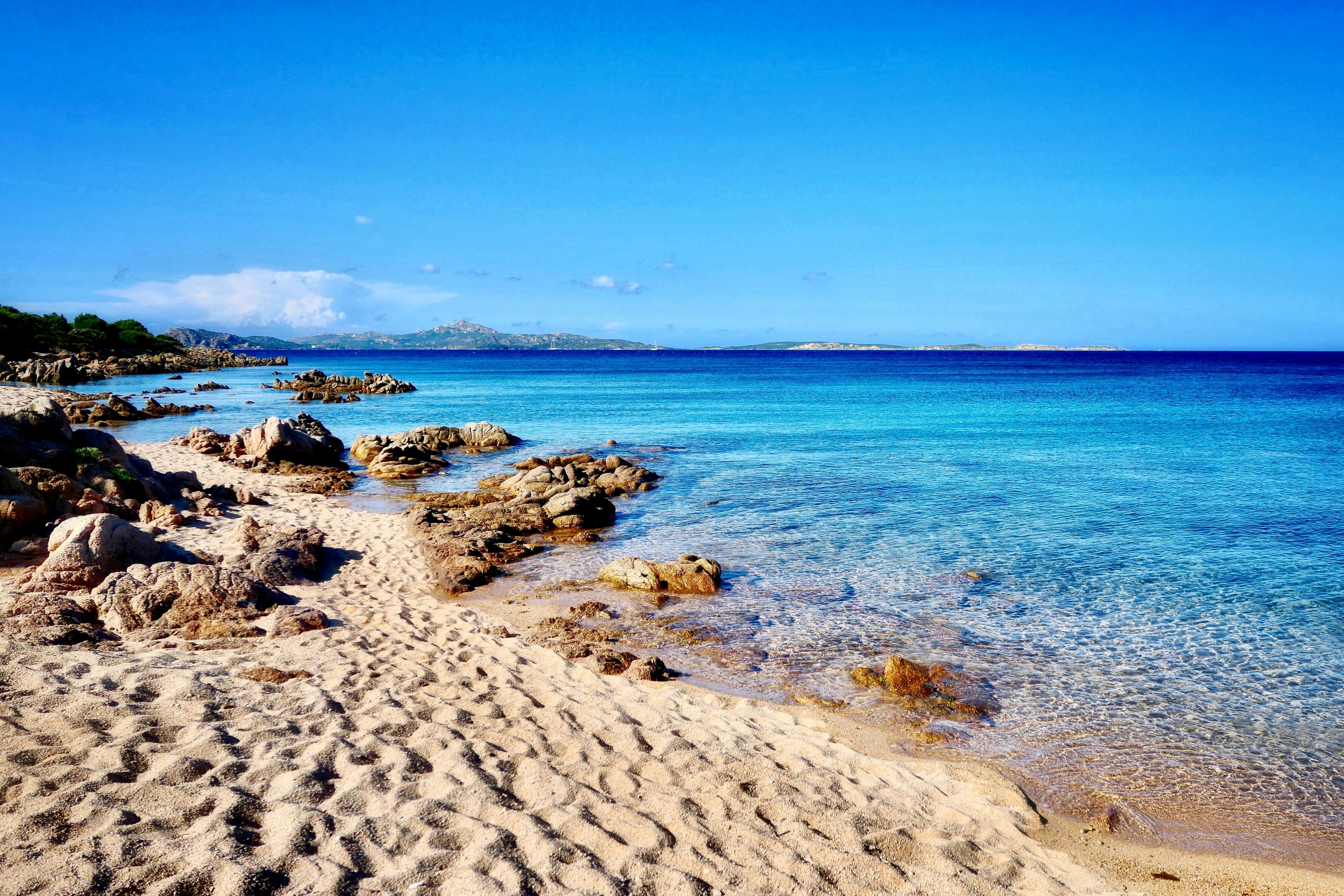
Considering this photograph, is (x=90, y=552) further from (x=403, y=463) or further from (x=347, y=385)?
(x=347, y=385)

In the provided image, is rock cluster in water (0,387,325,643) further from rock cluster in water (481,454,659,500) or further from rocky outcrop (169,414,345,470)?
rocky outcrop (169,414,345,470)

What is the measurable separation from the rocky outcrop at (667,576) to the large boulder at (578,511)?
160 inches

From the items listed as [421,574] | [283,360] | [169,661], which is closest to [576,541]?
[421,574]

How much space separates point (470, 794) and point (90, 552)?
816 cm

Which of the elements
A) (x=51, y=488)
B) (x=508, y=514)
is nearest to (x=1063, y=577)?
(x=508, y=514)

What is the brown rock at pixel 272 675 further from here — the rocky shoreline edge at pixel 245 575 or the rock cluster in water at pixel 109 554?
Answer: the rock cluster in water at pixel 109 554

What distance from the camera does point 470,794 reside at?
18.5 feet

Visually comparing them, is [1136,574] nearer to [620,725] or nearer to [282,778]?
[620,725]

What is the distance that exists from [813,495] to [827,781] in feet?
50.1

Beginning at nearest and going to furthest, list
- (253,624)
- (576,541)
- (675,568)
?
(253,624), (675,568), (576,541)

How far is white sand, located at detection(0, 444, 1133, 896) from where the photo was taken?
182 inches

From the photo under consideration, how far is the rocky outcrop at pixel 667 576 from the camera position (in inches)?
514

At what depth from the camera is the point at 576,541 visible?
16.5m

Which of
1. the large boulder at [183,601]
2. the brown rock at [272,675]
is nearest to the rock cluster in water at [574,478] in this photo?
the large boulder at [183,601]
